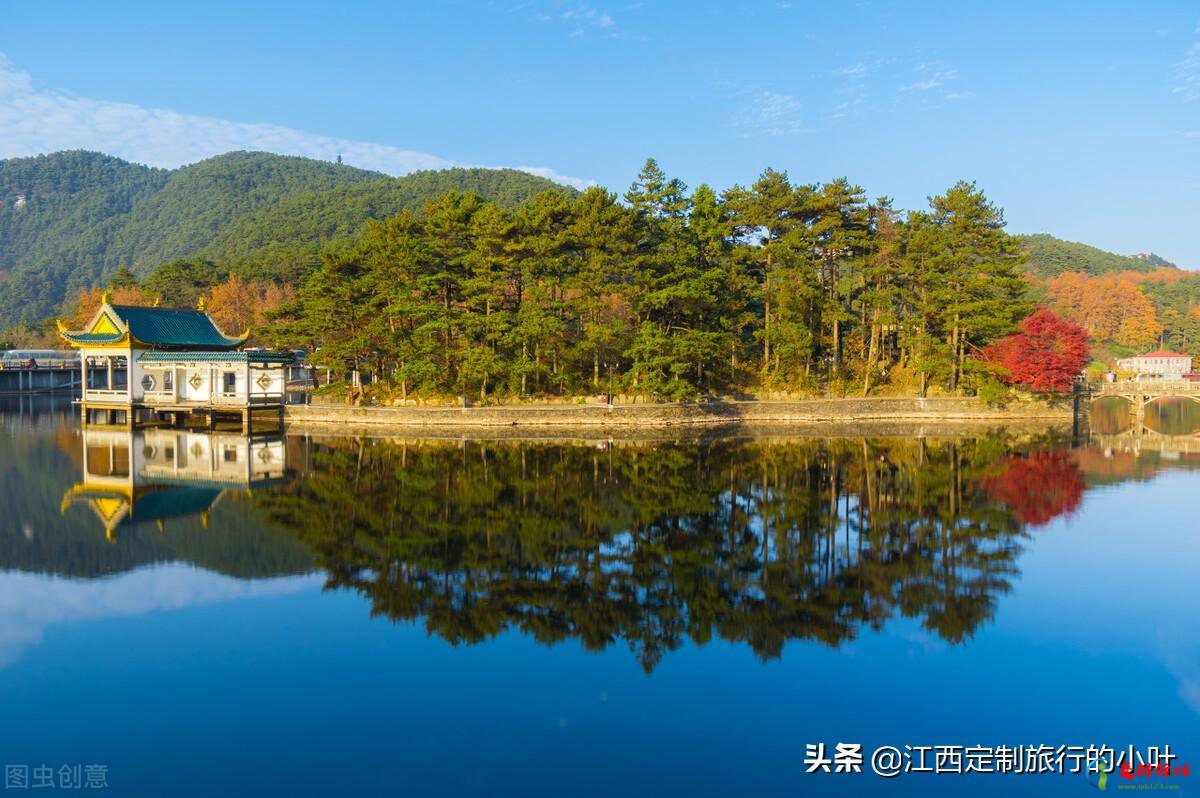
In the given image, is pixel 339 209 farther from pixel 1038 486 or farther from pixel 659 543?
pixel 659 543

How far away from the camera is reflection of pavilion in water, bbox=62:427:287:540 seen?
673 inches

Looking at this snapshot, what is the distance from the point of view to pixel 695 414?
3262 cm

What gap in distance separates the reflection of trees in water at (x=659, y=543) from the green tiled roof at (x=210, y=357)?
35.2ft

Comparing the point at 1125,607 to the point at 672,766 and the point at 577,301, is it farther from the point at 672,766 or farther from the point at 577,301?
the point at 577,301

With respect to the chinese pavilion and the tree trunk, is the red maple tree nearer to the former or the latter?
the tree trunk

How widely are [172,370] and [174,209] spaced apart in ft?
384

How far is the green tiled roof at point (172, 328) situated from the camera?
32.8 m

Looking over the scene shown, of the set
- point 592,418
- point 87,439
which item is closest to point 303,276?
point 87,439

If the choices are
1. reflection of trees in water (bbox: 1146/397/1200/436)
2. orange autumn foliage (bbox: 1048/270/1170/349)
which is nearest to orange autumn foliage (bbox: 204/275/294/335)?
reflection of trees in water (bbox: 1146/397/1200/436)

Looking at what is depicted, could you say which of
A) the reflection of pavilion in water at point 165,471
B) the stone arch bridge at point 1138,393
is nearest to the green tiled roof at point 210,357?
the reflection of pavilion in water at point 165,471

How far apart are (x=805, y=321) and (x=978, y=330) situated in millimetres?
7906

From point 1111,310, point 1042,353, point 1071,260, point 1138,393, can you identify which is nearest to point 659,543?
point 1042,353

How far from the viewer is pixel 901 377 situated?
37.9 m

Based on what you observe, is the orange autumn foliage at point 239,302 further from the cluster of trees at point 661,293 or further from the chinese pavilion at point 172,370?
the cluster of trees at point 661,293
